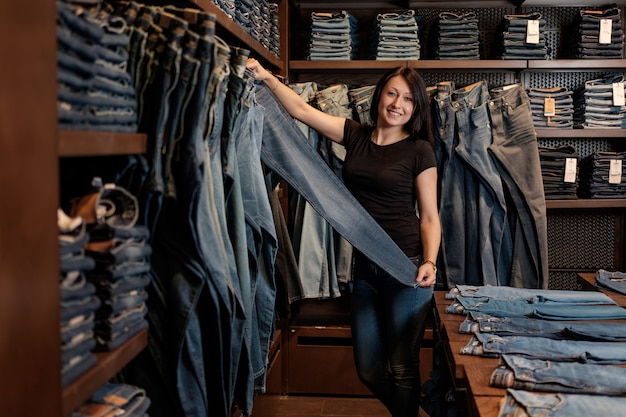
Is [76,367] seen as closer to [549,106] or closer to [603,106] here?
[549,106]

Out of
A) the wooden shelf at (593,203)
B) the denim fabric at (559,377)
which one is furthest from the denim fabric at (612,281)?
the denim fabric at (559,377)

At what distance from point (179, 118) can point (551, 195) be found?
10.9 feet

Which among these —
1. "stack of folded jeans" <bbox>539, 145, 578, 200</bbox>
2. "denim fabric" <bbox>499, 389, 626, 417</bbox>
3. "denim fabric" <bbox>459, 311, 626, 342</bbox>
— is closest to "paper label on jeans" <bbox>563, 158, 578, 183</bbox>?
"stack of folded jeans" <bbox>539, 145, 578, 200</bbox>

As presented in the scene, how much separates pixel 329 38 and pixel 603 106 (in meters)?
1.70

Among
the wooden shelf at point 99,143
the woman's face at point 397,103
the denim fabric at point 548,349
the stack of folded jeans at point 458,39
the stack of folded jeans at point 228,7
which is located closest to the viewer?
the wooden shelf at point 99,143

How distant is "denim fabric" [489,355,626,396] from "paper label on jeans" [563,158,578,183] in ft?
8.91

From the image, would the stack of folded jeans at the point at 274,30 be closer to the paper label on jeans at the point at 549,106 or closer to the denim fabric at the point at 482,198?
the denim fabric at the point at 482,198

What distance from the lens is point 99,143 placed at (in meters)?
1.30

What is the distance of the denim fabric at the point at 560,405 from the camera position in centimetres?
156

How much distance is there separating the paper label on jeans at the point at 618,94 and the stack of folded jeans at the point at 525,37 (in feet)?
1.56

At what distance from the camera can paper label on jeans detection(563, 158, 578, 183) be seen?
173 inches

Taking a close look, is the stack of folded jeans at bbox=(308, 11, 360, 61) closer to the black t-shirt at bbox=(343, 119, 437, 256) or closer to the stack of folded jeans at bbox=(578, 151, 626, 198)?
the black t-shirt at bbox=(343, 119, 437, 256)

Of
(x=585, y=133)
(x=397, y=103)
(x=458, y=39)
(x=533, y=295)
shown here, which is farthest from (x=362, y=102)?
(x=533, y=295)

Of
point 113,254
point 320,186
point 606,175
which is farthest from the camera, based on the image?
point 606,175
